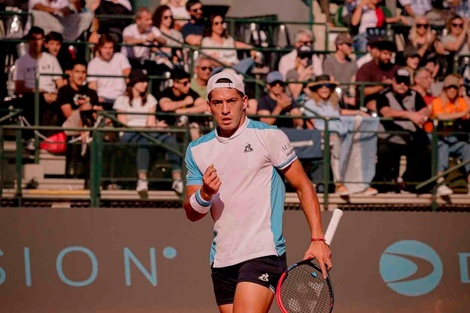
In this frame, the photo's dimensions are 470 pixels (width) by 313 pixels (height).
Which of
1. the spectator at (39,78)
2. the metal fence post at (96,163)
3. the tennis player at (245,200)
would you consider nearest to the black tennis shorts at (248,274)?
the tennis player at (245,200)

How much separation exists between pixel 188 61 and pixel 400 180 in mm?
3501

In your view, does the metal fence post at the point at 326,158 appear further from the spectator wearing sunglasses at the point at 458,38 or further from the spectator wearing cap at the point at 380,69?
the spectator wearing sunglasses at the point at 458,38

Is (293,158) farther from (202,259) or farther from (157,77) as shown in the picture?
(157,77)

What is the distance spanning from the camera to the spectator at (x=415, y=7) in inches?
634

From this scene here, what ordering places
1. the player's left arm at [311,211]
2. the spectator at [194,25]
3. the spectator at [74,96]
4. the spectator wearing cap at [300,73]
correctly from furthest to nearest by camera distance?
the spectator at [194,25], the spectator wearing cap at [300,73], the spectator at [74,96], the player's left arm at [311,211]

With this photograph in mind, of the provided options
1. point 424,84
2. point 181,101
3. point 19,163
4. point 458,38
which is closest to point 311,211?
point 19,163

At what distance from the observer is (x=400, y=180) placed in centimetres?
1236

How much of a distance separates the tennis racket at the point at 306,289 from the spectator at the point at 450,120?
6.05 metres

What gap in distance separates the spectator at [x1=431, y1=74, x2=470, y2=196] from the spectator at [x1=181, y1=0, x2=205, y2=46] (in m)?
3.44

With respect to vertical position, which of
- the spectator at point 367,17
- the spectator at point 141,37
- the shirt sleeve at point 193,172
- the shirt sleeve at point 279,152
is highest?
the spectator at point 367,17

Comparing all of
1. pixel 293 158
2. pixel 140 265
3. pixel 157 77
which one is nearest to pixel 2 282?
pixel 140 265

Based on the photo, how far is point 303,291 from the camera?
6359mm

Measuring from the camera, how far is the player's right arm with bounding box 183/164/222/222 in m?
5.84

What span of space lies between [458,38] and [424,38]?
713 millimetres
